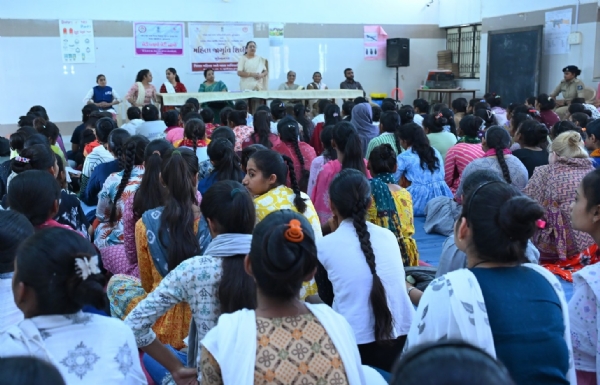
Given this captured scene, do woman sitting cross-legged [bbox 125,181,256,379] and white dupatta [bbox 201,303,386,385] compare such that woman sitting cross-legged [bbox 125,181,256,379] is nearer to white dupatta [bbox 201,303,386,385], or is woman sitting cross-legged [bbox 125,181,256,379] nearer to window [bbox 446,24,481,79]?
white dupatta [bbox 201,303,386,385]

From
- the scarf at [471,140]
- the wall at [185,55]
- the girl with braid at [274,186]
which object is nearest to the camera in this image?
the girl with braid at [274,186]

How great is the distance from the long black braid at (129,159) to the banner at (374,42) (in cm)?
914

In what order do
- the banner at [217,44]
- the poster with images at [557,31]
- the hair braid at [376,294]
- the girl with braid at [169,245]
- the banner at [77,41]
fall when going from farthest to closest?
the banner at [217,44], the banner at [77,41], the poster with images at [557,31], the girl with braid at [169,245], the hair braid at [376,294]

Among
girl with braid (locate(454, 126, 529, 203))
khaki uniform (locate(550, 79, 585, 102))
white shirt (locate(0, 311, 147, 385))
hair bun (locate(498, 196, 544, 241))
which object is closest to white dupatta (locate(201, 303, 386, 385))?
white shirt (locate(0, 311, 147, 385))

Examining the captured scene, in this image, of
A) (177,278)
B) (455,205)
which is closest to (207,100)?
(455,205)

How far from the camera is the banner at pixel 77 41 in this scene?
1012 cm

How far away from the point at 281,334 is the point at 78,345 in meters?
0.49

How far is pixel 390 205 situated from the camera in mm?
3141

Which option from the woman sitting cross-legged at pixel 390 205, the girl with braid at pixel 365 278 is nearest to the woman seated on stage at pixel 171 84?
the woman sitting cross-legged at pixel 390 205

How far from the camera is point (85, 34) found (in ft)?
33.6

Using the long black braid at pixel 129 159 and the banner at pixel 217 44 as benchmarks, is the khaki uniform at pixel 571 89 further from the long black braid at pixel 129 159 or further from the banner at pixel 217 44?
the long black braid at pixel 129 159

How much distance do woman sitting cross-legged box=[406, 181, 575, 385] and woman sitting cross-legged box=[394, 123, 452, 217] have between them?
3.29 metres

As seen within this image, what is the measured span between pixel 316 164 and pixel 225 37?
739cm

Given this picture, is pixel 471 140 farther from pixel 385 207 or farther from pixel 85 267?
pixel 85 267
